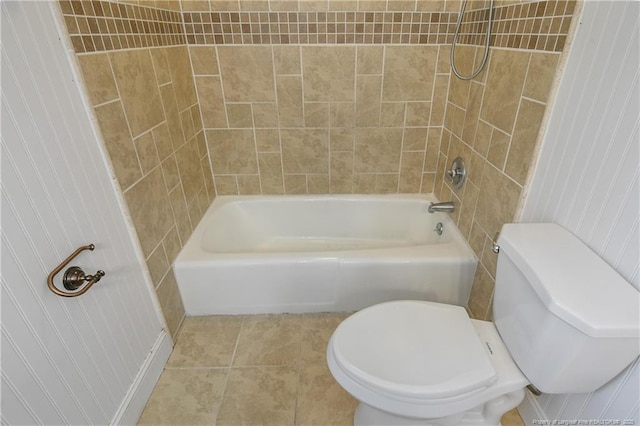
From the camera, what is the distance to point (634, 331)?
702 mm

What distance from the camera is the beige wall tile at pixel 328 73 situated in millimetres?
1740

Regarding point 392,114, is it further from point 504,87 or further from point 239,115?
point 239,115

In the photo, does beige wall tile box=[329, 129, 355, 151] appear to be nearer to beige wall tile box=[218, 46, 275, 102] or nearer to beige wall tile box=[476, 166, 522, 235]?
beige wall tile box=[218, 46, 275, 102]

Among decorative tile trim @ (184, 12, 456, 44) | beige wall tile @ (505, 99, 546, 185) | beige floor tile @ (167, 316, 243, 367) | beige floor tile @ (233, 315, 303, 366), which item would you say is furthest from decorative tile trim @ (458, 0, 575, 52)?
beige floor tile @ (167, 316, 243, 367)

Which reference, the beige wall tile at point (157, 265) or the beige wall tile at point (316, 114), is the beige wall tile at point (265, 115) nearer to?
the beige wall tile at point (316, 114)

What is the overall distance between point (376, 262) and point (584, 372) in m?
0.86

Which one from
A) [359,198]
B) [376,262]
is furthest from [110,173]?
[359,198]

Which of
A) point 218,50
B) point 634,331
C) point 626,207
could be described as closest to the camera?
point 634,331

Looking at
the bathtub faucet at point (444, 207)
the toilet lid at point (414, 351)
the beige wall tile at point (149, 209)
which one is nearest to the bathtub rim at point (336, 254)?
the bathtub faucet at point (444, 207)

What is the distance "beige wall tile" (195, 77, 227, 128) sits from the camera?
1.82m

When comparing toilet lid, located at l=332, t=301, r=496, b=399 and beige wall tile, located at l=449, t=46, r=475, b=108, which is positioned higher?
beige wall tile, located at l=449, t=46, r=475, b=108

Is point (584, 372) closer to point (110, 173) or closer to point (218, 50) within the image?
point (110, 173)

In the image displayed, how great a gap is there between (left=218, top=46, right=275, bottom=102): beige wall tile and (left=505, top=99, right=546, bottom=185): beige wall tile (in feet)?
4.03

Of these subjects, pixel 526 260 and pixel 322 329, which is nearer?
pixel 526 260
